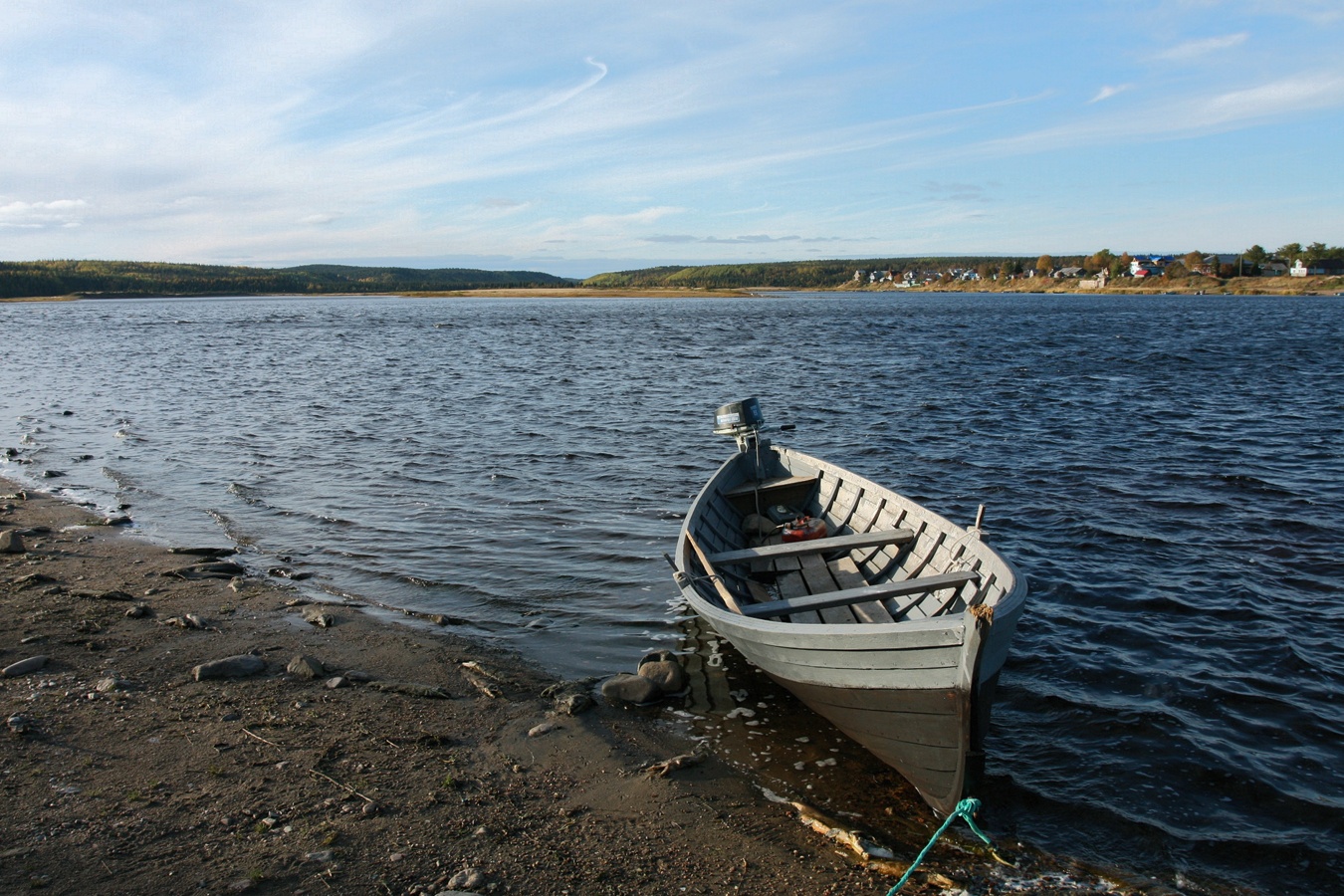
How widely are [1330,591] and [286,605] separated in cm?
1399

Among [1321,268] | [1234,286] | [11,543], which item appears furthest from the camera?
[1234,286]

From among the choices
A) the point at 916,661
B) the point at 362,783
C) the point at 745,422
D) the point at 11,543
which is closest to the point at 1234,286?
the point at 745,422

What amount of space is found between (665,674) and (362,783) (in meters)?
3.25

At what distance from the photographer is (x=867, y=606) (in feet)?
31.9

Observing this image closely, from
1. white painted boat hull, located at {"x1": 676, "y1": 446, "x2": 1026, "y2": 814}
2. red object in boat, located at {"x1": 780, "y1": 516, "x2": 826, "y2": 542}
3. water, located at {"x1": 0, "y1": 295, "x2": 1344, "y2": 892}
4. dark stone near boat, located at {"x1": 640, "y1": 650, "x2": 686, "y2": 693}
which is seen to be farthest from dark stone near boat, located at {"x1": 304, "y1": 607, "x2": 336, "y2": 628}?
red object in boat, located at {"x1": 780, "y1": 516, "x2": 826, "y2": 542}

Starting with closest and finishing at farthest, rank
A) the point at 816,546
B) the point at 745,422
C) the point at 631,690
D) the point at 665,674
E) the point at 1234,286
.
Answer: the point at 631,690
the point at 665,674
the point at 816,546
the point at 745,422
the point at 1234,286

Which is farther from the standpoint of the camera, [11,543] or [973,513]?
[973,513]

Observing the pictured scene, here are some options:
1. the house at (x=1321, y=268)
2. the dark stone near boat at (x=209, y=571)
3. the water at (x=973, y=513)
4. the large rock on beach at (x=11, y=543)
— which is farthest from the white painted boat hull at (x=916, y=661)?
the house at (x=1321, y=268)

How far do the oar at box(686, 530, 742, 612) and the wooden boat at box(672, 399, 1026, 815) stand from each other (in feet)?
0.07

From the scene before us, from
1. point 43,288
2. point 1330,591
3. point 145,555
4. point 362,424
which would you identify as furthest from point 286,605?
point 43,288

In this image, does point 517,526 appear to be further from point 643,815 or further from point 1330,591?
point 1330,591

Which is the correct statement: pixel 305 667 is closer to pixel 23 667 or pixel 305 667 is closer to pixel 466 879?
pixel 23 667

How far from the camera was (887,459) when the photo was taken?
817 inches

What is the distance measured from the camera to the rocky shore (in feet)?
18.5
